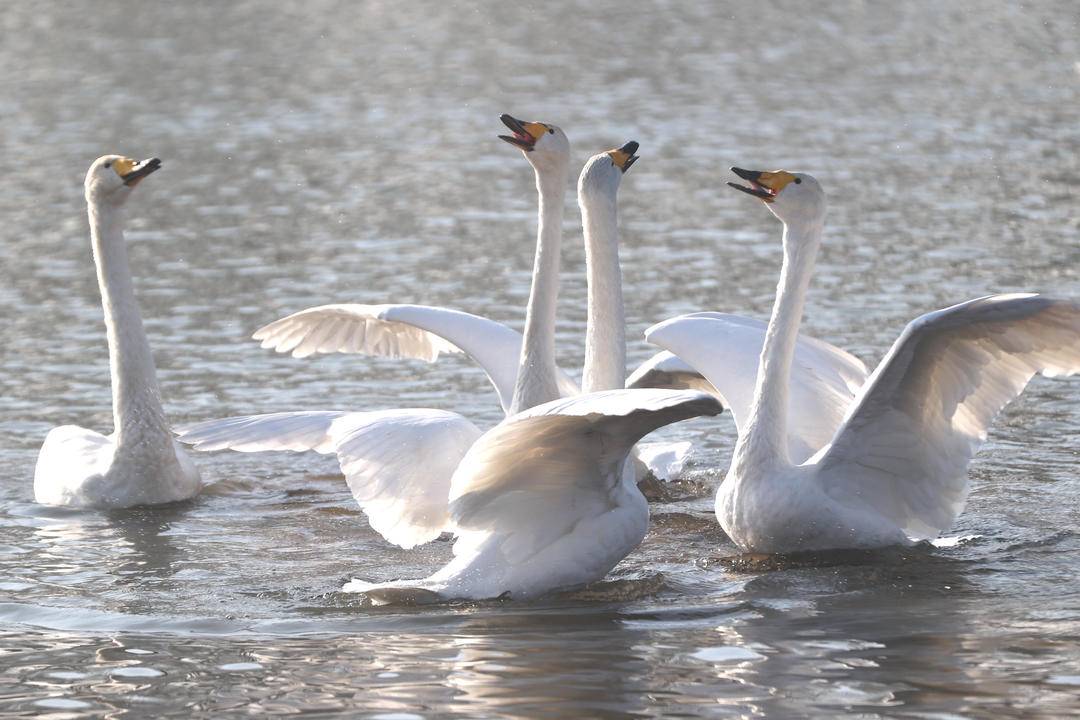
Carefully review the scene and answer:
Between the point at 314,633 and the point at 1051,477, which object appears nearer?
the point at 314,633

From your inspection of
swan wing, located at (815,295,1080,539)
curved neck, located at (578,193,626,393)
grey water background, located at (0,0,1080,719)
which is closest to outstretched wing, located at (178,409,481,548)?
grey water background, located at (0,0,1080,719)

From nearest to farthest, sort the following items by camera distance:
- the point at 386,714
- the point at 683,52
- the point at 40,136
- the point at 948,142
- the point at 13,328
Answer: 1. the point at 386,714
2. the point at 13,328
3. the point at 948,142
4. the point at 40,136
5. the point at 683,52

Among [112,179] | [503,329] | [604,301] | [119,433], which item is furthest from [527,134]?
[119,433]

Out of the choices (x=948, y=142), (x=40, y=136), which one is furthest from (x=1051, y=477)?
(x=40, y=136)

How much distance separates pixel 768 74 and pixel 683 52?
11.8 ft

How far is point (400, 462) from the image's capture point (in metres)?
9.30

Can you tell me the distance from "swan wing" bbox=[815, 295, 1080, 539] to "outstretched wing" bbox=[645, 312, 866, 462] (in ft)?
2.86

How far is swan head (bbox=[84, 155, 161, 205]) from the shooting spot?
11.4 metres

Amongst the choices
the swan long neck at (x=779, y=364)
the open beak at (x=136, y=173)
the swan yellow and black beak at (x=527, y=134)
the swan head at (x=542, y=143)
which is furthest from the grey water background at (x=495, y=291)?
the swan yellow and black beak at (x=527, y=134)

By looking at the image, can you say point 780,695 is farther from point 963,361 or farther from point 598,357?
point 598,357

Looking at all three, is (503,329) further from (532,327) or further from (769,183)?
(769,183)

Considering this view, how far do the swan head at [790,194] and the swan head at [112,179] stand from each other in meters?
3.91

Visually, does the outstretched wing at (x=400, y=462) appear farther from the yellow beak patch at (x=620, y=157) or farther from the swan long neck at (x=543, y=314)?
the yellow beak patch at (x=620, y=157)

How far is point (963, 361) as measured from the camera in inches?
366
